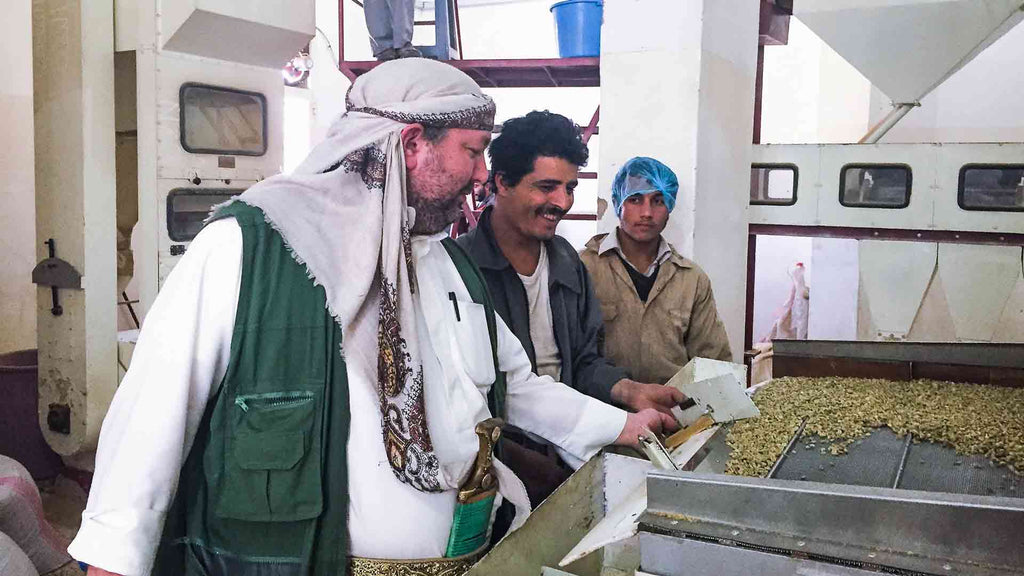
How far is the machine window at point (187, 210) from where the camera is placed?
305cm

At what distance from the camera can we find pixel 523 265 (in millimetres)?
2094

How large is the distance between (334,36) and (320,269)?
6.76 m

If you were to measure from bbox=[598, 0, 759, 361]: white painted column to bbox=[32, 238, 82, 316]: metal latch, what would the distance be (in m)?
2.01

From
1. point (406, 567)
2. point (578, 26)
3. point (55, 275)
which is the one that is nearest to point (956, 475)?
point (406, 567)

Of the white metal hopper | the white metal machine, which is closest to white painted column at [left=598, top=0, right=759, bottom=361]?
the white metal hopper

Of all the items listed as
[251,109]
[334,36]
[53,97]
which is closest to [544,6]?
[334,36]

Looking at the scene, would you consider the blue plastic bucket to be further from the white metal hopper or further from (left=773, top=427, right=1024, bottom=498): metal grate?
(left=773, top=427, right=1024, bottom=498): metal grate

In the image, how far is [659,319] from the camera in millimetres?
2393

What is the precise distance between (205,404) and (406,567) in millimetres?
387

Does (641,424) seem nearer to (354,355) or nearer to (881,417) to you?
(881,417)

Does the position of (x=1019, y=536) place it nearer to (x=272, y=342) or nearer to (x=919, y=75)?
(x=272, y=342)

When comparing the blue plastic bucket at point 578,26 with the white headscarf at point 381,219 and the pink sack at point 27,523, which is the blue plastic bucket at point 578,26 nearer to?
the white headscarf at point 381,219

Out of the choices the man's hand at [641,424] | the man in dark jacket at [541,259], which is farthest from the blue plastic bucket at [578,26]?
the man's hand at [641,424]

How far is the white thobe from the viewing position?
1090mm
